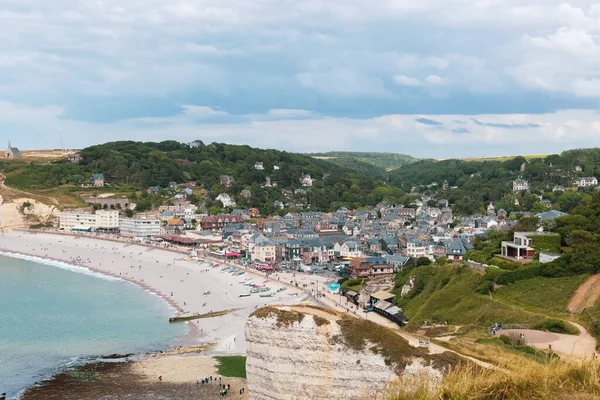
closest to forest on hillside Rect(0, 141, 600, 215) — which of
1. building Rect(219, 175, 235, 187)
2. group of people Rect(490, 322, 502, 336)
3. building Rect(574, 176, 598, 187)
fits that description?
building Rect(219, 175, 235, 187)

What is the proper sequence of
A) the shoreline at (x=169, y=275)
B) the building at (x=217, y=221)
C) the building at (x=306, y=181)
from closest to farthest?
the shoreline at (x=169, y=275)
the building at (x=217, y=221)
the building at (x=306, y=181)

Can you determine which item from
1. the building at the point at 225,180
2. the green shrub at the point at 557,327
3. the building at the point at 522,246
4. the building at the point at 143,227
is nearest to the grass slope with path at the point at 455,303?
the green shrub at the point at 557,327

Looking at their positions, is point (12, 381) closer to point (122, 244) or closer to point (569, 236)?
point (569, 236)

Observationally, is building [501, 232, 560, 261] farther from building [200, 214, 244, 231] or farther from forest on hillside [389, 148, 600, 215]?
building [200, 214, 244, 231]

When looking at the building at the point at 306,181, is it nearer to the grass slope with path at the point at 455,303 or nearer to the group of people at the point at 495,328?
the grass slope with path at the point at 455,303

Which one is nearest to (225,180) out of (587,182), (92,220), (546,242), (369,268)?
(92,220)

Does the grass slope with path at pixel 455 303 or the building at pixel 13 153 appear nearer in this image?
the grass slope with path at pixel 455 303

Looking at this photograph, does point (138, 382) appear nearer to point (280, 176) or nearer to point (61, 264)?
point (61, 264)
